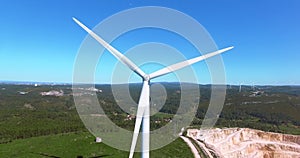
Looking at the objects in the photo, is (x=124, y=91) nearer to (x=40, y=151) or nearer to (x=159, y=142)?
(x=40, y=151)

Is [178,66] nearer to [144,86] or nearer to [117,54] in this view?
[144,86]

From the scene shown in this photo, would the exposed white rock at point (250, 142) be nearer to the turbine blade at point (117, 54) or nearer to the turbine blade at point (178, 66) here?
the turbine blade at point (178, 66)

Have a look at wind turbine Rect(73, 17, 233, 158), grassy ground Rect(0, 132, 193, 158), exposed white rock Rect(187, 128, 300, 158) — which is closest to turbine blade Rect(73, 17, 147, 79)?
wind turbine Rect(73, 17, 233, 158)

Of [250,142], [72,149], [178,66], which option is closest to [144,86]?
[178,66]

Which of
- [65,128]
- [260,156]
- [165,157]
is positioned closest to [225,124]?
[260,156]

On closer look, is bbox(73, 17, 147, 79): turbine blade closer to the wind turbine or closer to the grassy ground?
the wind turbine

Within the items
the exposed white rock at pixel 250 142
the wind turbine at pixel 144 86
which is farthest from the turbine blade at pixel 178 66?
the exposed white rock at pixel 250 142

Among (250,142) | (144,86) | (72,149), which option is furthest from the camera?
(250,142)

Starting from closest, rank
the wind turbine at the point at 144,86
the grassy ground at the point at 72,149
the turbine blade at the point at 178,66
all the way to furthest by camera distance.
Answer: the wind turbine at the point at 144,86
the turbine blade at the point at 178,66
the grassy ground at the point at 72,149
